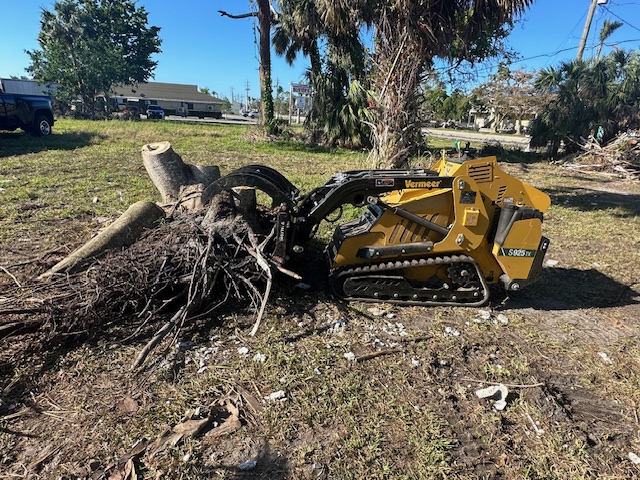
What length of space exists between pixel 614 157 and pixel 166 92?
7093cm

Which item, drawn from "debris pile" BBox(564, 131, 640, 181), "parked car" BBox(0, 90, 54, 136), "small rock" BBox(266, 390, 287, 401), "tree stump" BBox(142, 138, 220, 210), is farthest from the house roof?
"small rock" BBox(266, 390, 287, 401)

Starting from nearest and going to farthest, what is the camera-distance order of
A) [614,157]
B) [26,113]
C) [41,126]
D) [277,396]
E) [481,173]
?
[277,396]
[481,173]
[26,113]
[614,157]
[41,126]

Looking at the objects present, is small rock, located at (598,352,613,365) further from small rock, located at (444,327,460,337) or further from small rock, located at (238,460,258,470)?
small rock, located at (238,460,258,470)

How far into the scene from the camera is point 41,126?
15969mm

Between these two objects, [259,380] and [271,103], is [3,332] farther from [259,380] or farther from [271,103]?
[271,103]

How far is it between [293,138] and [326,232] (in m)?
15.0

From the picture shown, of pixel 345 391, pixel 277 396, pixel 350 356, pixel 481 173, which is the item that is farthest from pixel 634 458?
pixel 481 173

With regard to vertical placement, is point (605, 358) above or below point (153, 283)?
below

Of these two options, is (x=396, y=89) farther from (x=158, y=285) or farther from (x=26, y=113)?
(x=26, y=113)

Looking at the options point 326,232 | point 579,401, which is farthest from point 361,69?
point 579,401

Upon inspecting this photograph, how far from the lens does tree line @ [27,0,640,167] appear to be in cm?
791

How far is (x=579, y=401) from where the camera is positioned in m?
2.96

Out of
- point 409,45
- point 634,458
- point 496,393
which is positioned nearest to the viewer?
point 634,458

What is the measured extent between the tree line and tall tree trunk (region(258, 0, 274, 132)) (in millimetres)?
49
